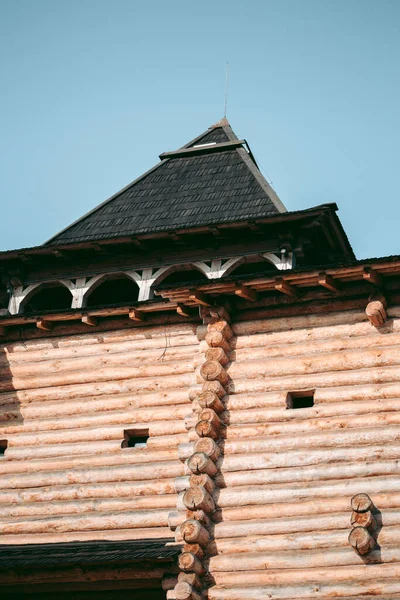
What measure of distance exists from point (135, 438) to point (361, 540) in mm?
5423

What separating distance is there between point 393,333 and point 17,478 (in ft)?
24.2

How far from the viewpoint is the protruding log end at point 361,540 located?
53.4 feet

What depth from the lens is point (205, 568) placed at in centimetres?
1736

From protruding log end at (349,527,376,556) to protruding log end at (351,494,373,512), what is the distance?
301 mm

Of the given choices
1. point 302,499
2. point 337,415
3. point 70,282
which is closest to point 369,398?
point 337,415

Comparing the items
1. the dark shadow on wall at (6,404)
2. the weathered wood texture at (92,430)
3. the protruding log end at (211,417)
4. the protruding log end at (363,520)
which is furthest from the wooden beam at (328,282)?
the dark shadow on wall at (6,404)

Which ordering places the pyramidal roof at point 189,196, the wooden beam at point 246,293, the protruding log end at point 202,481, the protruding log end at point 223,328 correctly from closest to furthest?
the protruding log end at point 202,481 → the wooden beam at point 246,293 → the protruding log end at point 223,328 → the pyramidal roof at point 189,196

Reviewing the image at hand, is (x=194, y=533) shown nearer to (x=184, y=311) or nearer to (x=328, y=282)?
(x=184, y=311)

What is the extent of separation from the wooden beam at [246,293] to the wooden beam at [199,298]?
0.62 meters

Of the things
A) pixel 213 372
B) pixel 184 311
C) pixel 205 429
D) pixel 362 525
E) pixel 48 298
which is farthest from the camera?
pixel 48 298

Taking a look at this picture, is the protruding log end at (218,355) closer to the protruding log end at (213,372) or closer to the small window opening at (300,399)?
the protruding log end at (213,372)

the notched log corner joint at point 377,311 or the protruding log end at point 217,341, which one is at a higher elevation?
the notched log corner joint at point 377,311

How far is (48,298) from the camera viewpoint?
24969mm

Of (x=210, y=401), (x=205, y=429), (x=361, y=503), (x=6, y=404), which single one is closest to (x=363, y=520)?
(x=361, y=503)
